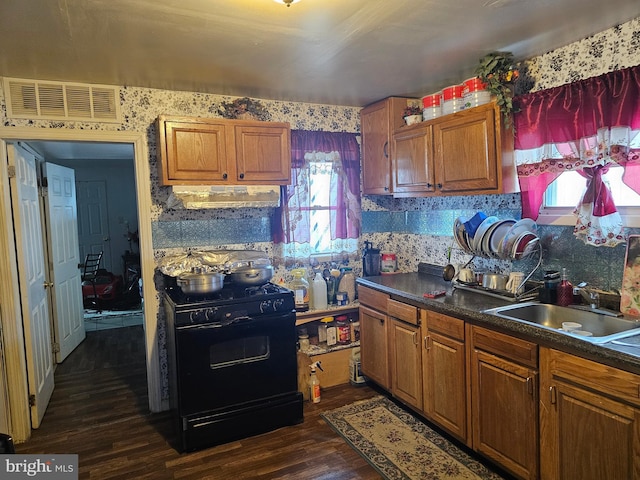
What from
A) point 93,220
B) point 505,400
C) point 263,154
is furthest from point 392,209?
point 93,220

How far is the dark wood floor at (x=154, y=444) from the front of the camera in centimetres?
251

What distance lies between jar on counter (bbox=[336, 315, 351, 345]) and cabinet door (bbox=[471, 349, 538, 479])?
1398 millimetres

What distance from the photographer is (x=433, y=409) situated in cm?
278

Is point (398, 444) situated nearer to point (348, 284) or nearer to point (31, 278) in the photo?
point (348, 284)

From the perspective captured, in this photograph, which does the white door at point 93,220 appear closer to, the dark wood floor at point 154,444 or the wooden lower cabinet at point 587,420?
the dark wood floor at point 154,444

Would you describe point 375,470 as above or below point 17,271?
below

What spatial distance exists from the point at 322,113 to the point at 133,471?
115 inches

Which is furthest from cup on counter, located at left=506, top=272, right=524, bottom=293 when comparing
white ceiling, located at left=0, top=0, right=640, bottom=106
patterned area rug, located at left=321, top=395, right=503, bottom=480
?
white ceiling, located at left=0, top=0, right=640, bottom=106

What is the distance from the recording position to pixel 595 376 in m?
1.78

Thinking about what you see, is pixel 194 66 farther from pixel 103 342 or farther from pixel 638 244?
pixel 103 342

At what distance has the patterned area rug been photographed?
7.92ft

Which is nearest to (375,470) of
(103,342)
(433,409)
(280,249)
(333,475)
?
(333,475)

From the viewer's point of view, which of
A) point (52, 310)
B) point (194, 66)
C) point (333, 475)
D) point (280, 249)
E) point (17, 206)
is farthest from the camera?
point (52, 310)

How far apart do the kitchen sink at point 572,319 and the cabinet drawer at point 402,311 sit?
0.60m
